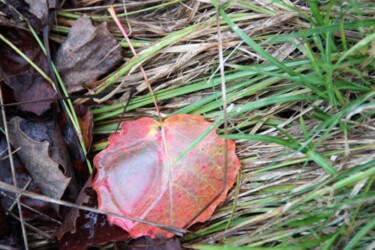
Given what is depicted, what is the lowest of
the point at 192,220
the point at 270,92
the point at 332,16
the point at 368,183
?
the point at 192,220

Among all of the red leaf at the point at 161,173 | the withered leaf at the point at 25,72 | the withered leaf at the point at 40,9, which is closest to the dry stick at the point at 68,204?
the red leaf at the point at 161,173

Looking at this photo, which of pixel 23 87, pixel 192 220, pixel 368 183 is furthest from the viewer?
pixel 23 87

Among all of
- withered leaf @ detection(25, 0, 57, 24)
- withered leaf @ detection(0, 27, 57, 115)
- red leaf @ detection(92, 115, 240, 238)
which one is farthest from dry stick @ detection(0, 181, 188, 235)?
withered leaf @ detection(25, 0, 57, 24)

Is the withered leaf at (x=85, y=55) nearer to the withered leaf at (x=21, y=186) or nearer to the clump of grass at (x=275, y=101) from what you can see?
the clump of grass at (x=275, y=101)

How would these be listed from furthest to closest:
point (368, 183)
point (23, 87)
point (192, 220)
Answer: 1. point (23, 87)
2. point (192, 220)
3. point (368, 183)

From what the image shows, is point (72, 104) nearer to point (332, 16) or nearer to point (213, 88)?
point (213, 88)

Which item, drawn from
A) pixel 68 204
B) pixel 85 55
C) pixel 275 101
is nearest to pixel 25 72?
pixel 85 55

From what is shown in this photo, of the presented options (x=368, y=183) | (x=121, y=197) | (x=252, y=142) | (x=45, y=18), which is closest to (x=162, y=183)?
(x=121, y=197)
